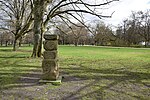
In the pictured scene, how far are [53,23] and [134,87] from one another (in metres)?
19.5

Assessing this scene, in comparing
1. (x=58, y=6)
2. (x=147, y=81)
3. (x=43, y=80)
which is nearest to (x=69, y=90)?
(x=43, y=80)

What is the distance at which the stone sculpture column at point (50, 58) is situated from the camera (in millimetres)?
8633

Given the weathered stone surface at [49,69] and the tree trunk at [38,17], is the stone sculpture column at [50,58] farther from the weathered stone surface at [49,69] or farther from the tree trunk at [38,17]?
the tree trunk at [38,17]

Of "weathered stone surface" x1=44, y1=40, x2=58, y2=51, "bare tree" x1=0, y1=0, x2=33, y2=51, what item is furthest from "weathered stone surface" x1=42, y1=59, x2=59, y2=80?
"bare tree" x1=0, y1=0, x2=33, y2=51

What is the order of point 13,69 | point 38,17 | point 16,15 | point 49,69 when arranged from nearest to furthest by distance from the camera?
point 49,69
point 13,69
point 38,17
point 16,15

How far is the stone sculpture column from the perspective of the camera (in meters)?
8.63

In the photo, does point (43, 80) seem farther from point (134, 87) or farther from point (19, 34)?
point (19, 34)

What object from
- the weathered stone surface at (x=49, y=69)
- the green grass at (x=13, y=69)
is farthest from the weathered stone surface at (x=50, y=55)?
the green grass at (x=13, y=69)

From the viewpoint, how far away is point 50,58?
873 centimetres

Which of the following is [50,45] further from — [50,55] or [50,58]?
[50,58]

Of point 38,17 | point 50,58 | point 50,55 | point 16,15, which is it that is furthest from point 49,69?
point 16,15

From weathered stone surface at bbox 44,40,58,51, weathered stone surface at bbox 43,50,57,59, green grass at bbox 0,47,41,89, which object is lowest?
green grass at bbox 0,47,41,89

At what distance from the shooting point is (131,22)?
80.2 metres

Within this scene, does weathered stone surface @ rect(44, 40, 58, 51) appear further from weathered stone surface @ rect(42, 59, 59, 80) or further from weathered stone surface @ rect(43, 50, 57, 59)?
weathered stone surface @ rect(42, 59, 59, 80)
